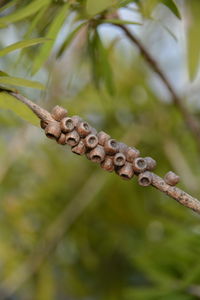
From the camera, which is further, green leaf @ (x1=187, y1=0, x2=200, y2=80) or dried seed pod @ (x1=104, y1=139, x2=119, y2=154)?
green leaf @ (x1=187, y1=0, x2=200, y2=80)

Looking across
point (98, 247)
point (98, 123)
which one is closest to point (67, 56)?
point (98, 123)

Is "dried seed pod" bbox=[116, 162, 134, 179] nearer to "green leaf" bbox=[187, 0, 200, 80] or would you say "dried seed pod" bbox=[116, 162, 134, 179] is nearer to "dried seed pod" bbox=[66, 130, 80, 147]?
"dried seed pod" bbox=[66, 130, 80, 147]

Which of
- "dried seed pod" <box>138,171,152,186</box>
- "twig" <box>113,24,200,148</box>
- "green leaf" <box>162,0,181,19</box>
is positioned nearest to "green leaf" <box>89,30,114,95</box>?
"twig" <box>113,24,200,148</box>

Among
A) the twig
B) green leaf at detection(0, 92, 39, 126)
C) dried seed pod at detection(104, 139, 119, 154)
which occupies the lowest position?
green leaf at detection(0, 92, 39, 126)

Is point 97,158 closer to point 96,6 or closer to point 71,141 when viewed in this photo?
point 71,141

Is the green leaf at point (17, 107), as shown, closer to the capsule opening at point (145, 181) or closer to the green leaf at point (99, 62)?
the capsule opening at point (145, 181)

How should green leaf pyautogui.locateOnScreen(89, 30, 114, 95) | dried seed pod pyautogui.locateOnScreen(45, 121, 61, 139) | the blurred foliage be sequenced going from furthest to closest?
the blurred foliage, green leaf pyautogui.locateOnScreen(89, 30, 114, 95), dried seed pod pyautogui.locateOnScreen(45, 121, 61, 139)
